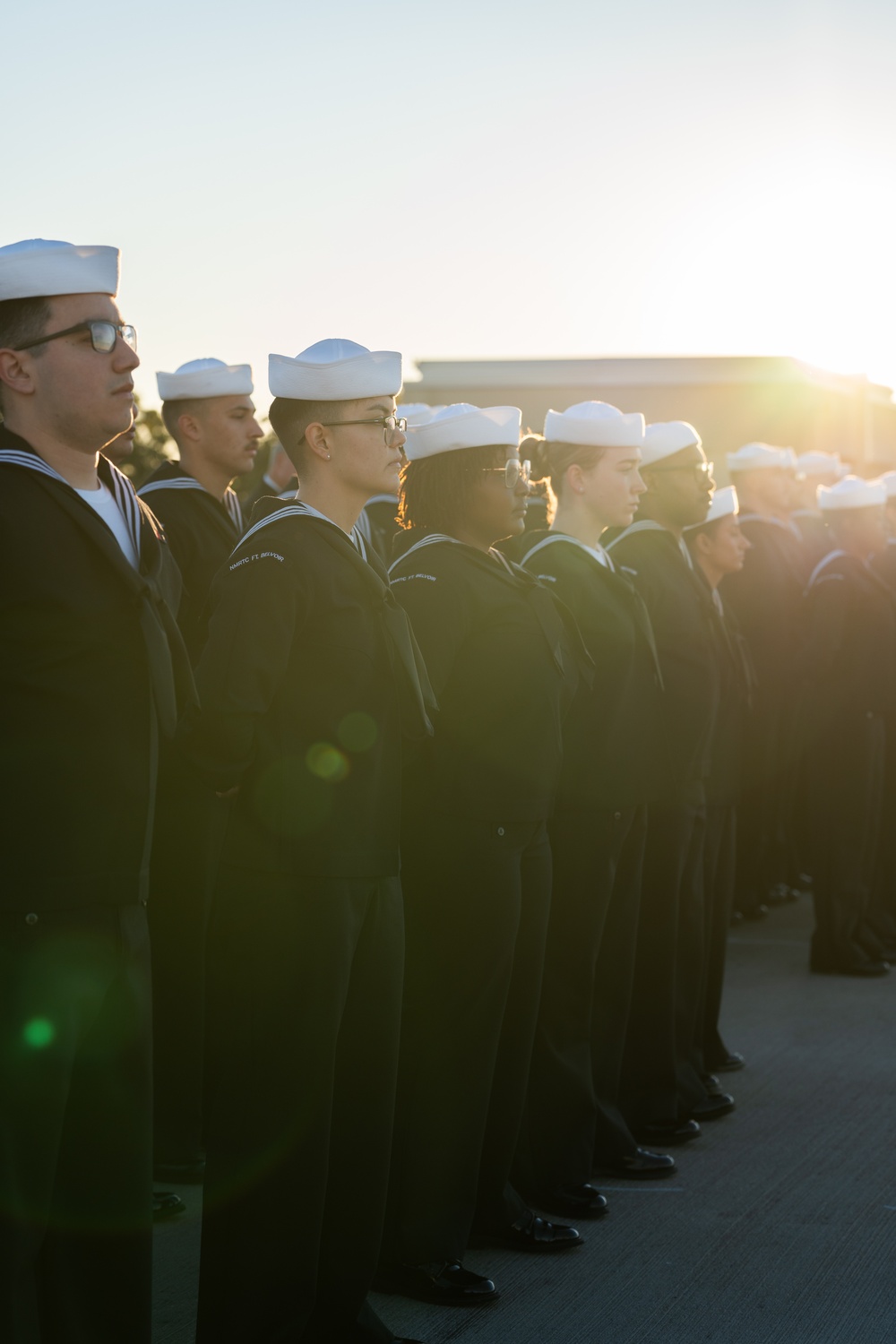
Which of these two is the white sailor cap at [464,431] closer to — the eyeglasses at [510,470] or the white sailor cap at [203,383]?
the eyeglasses at [510,470]

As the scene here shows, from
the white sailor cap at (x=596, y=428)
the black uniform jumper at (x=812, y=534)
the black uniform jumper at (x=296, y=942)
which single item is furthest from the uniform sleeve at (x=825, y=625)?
the black uniform jumper at (x=296, y=942)

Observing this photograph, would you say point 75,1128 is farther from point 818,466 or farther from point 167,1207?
point 818,466

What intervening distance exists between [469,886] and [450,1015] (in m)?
0.34

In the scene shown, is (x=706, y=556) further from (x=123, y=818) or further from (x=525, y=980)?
(x=123, y=818)

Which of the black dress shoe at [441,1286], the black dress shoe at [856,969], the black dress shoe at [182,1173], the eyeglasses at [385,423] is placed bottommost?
the black dress shoe at [856,969]

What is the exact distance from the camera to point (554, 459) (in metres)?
5.00

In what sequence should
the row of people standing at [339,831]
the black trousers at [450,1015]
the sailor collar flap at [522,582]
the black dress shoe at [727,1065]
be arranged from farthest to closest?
the black dress shoe at [727,1065], the sailor collar flap at [522,582], the black trousers at [450,1015], the row of people standing at [339,831]

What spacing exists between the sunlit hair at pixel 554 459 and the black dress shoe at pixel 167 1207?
94.1 inches

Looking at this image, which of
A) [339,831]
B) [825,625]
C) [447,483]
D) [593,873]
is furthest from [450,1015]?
[825,625]

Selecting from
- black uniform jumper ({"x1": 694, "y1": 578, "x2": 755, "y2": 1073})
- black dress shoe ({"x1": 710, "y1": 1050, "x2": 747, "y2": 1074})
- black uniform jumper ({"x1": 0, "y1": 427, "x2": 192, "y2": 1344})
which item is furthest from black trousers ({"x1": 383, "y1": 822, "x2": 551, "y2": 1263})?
black dress shoe ({"x1": 710, "y1": 1050, "x2": 747, "y2": 1074})

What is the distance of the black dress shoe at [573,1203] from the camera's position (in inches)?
172

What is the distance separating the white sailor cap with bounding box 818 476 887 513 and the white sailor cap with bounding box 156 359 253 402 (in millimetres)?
4086

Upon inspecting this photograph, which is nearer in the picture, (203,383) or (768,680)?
(203,383)

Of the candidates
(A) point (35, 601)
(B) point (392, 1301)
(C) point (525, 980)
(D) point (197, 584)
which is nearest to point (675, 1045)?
(C) point (525, 980)
